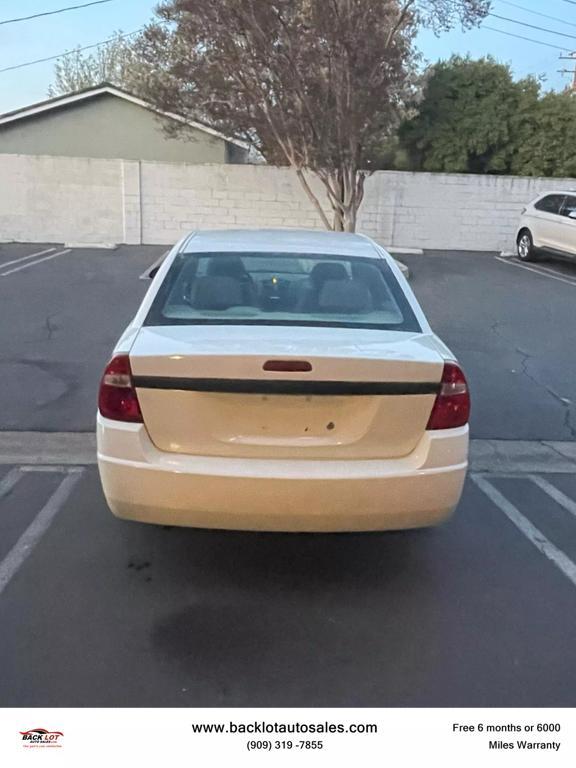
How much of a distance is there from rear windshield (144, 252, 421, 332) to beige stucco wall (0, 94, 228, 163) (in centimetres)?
1912

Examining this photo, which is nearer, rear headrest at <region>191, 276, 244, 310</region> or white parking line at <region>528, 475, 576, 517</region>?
rear headrest at <region>191, 276, 244, 310</region>

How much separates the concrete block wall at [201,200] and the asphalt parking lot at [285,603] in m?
13.1

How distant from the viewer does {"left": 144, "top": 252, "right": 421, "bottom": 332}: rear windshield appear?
11.9 ft

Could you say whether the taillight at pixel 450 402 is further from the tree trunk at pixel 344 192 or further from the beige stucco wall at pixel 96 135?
the beige stucco wall at pixel 96 135

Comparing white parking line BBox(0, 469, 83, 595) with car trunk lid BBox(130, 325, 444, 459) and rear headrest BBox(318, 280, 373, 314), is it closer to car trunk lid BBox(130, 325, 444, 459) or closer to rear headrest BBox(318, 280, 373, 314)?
car trunk lid BBox(130, 325, 444, 459)

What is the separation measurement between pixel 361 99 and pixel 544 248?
5619 mm

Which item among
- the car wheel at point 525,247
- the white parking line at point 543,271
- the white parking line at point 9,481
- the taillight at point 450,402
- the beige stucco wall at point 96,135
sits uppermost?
the beige stucco wall at point 96,135

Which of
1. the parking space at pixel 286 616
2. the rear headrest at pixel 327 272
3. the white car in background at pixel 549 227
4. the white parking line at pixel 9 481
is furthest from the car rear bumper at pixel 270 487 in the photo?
the white car in background at pixel 549 227

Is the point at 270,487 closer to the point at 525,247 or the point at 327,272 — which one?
the point at 327,272

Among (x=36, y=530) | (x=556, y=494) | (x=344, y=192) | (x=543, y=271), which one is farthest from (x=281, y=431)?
(x=543, y=271)

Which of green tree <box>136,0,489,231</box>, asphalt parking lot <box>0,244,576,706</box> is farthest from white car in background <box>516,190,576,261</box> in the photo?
asphalt parking lot <box>0,244,576,706</box>

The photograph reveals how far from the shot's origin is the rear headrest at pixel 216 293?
375 cm

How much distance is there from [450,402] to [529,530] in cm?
146

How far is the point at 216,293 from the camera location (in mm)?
3824
